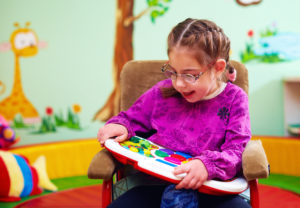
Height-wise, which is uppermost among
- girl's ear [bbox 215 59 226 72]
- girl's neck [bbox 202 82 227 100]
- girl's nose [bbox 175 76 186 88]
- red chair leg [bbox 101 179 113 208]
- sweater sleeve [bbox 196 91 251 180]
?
girl's ear [bbox 215 59 226 72]

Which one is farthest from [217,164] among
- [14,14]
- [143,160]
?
[14,14]

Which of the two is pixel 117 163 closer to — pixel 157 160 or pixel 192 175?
pixel 157 160

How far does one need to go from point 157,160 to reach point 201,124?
0.21 m

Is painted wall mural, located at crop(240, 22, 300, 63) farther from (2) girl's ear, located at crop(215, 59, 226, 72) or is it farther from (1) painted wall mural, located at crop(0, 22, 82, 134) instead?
(2) girl's ear, located at crop(215, 59, 226, 72)

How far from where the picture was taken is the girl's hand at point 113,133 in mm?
1138

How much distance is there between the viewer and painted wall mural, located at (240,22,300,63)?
Answer: 2615 millimetres

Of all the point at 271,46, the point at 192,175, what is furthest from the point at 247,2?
the point at 192,175

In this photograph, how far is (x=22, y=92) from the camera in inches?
97.7

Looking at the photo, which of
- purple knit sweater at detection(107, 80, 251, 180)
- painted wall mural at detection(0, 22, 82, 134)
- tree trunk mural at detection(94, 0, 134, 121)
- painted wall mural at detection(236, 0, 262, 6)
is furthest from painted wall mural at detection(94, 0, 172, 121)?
purple knit sweater at detection(107, 80, 251, 180)

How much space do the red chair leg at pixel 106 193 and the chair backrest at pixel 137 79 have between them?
44 cm

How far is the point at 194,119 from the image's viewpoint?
45.5 inches

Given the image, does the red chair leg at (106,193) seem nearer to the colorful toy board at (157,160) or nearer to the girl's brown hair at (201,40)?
the colorful toy board at (157,160)

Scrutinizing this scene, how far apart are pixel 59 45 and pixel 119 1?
52 cm

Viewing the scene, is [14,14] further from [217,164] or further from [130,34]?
[217,164]
